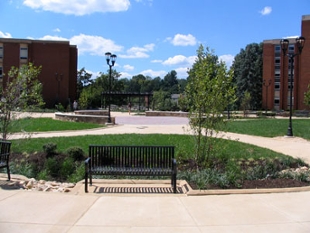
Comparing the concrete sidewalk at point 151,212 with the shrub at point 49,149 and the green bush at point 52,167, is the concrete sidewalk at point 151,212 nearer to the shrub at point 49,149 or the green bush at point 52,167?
the green bush at point 52,167

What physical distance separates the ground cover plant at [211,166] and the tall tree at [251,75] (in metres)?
58.1

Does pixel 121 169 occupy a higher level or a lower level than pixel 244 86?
lower

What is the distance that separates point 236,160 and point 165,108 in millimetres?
35473

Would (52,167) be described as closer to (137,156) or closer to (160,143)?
(137,156)

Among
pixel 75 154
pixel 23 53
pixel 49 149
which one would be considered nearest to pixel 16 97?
pixel 49 149

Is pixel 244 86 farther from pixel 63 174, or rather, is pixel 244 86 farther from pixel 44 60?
pixel 63 174

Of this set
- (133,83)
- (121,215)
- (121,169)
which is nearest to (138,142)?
(121,169)

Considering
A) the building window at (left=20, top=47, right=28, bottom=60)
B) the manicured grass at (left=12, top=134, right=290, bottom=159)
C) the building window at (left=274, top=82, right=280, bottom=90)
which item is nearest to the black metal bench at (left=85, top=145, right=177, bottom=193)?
the manicured grass at (left=12, top=134, right=290, bottom=159)

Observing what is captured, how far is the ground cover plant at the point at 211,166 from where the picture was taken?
7.11 m

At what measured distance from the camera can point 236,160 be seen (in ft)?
31.1

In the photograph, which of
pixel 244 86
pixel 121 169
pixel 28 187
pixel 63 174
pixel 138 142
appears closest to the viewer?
pixel 28 187

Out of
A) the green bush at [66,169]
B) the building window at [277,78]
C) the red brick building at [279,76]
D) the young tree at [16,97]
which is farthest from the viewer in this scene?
the building window at [277,78]

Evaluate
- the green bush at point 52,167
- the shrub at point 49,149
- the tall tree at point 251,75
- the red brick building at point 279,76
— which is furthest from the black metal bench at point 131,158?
the tall tree at point 251,75

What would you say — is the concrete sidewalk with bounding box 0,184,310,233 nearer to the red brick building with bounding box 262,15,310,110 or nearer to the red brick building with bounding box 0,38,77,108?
the red brick building with bounding box 0,38,77,108
